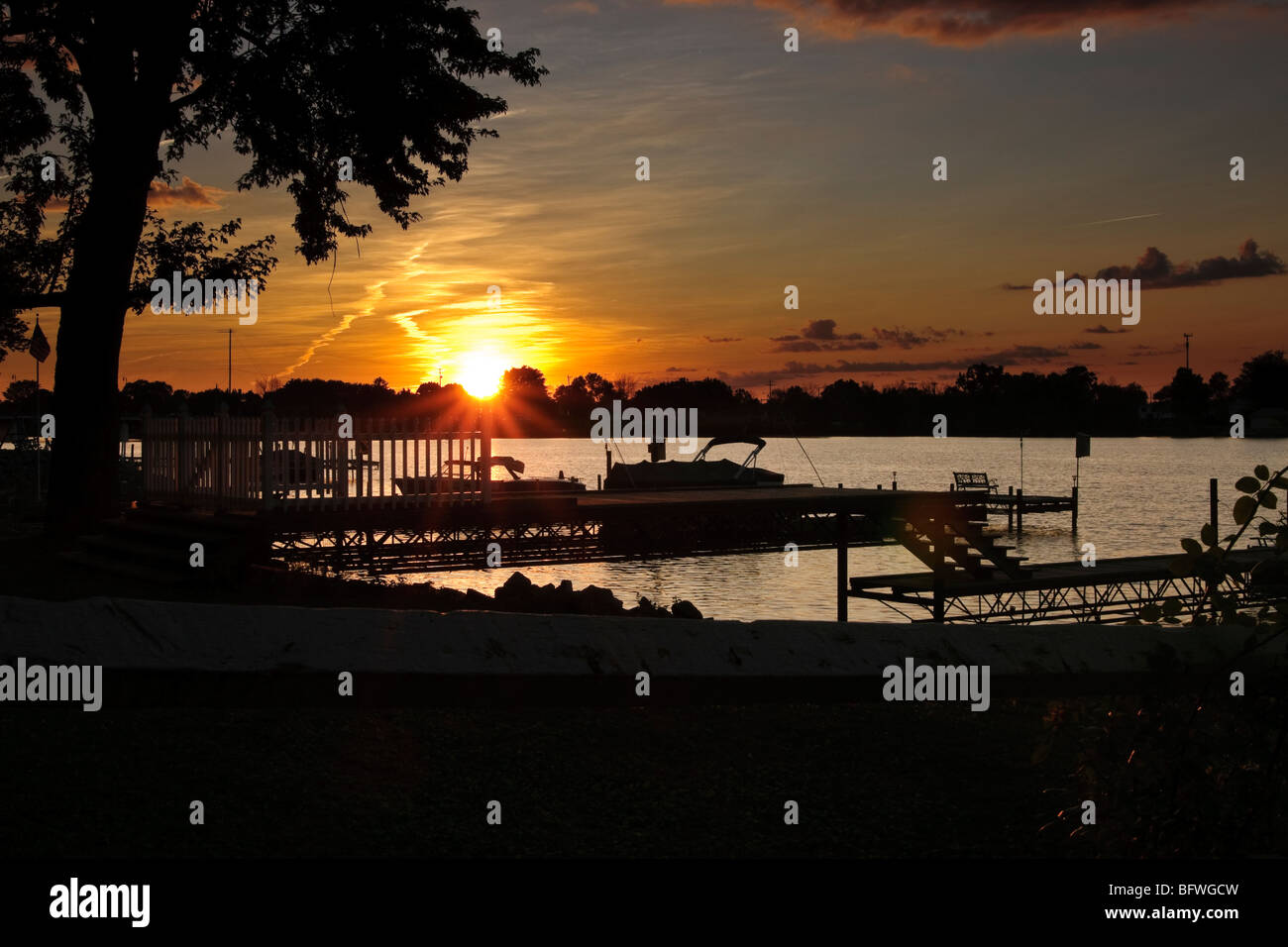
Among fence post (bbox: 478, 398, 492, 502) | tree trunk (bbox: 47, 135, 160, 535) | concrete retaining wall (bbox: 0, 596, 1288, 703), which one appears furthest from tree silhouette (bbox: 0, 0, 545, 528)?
concrete retaining wall (bbox: 0, 596, 1288, 703)

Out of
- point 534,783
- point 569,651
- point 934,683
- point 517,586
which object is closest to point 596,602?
point 517,586

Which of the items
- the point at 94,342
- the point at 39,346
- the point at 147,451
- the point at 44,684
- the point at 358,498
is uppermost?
the point at 39,346

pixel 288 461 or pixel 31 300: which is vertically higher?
pixel 31 300

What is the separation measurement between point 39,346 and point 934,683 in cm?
2571

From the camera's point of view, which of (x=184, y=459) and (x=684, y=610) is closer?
(x=684, y=610)

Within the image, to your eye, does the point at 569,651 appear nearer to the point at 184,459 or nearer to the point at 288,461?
the point at 288,461

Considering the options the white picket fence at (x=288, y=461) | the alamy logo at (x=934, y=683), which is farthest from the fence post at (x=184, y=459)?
the alamy logo at (x=934, y=683)

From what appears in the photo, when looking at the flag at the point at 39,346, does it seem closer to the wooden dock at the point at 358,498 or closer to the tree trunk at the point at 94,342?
the wooden dock at the point at 358,498

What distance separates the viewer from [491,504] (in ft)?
67.6
